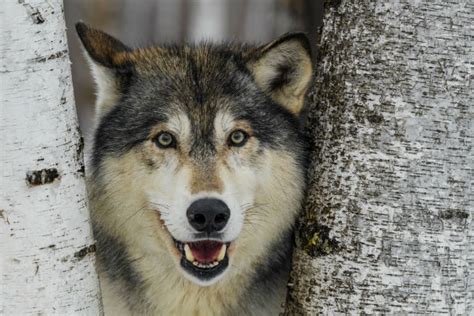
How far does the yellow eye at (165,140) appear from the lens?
3.45 metres

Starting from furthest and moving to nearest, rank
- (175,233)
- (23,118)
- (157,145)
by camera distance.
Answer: (157,145) → (175,233) → (23,118)

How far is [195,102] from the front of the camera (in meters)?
3.51

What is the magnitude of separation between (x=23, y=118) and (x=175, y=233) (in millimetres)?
841

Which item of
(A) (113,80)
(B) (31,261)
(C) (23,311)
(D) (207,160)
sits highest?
(A) (113,80)

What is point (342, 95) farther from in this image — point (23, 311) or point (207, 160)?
point (23, 311)

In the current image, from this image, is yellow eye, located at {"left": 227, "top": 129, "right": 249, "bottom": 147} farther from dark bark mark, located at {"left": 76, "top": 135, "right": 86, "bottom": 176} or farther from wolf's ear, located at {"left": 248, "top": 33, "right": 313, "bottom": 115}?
dark bark mark, located at {"left": 76, "top": 135, "right": 86, "bottom": 176}

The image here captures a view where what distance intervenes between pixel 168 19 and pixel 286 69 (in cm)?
1032

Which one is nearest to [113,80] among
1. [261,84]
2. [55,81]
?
[261,84]

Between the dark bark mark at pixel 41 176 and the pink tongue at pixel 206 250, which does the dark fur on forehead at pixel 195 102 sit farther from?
the dark bark mark at pixel 41 176

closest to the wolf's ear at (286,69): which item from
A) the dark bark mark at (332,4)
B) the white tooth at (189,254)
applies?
the dark bark mark at (332,4)

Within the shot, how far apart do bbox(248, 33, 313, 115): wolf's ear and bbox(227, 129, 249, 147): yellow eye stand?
0.32 m

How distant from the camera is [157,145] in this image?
3.48 meters

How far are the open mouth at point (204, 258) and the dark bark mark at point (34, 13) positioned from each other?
1.11m

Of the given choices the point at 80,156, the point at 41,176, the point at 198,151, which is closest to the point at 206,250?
the point at 198,151
